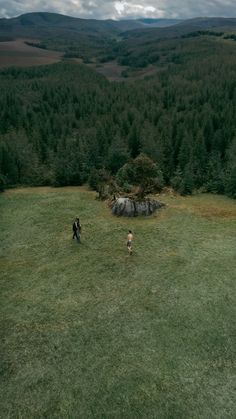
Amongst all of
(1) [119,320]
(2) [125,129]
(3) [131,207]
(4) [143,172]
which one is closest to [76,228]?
(3) [131,207]

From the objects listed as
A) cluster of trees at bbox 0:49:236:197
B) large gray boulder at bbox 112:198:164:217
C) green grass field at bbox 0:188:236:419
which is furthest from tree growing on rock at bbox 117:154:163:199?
green grass field at bbox 0:188:236:419

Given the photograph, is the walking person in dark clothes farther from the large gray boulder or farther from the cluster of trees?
the cluster of trees

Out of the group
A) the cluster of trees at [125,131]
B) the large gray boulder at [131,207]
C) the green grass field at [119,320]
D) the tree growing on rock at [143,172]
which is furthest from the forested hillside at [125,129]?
the green grass field at [119,320]

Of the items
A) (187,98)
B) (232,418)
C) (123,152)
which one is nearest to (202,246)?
(232,418)

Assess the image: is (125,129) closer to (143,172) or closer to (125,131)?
(125,131)

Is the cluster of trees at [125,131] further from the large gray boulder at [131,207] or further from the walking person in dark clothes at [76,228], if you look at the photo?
the walking person in dark clothes at [76,228]

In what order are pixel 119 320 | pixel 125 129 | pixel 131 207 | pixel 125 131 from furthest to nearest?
pixel 125 129 < pixel 125 131 < pixel 131 207 < pixel 119 320
